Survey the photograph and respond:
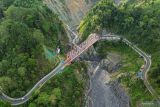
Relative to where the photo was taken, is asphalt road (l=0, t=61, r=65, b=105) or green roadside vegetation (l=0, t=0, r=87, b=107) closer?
asphalt road (l=0, t=61, r=65, b=105)

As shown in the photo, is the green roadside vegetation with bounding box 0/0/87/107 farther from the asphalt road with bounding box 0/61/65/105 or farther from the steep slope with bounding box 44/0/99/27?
the steep slope with bounding box 44/0/99/27

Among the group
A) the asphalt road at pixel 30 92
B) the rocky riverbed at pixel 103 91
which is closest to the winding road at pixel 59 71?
the asphalt road at pixel 30 92

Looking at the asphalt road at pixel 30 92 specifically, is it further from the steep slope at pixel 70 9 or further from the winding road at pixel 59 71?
the steep slope at pixel 70 9

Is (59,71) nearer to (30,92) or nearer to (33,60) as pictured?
(33,60)

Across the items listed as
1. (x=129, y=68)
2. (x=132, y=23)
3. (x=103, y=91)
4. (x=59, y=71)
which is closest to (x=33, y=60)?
(x=59, y=71)

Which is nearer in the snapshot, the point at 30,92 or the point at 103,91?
the point at 30,92

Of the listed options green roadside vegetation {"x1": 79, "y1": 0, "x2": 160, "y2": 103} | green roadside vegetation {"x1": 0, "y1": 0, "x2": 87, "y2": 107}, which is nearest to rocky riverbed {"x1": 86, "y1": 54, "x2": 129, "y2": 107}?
green roadside vegetation {"x1": 0, "y1": 0, "x2": 87, "y2": 107}
